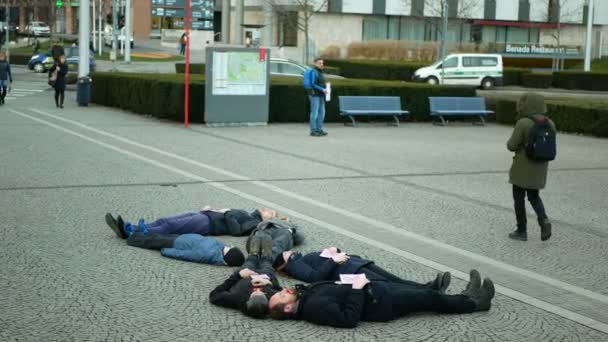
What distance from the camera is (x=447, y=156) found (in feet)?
55.1

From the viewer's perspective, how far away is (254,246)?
756cm

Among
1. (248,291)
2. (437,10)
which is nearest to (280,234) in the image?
(248,291)

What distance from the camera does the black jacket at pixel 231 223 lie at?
901 cm

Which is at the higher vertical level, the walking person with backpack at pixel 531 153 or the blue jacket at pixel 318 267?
the walking person with backpack at pixel 531 153

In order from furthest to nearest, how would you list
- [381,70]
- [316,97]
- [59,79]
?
[381,70] < [59,79] < [316,97]

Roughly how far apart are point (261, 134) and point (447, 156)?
4.51 metres

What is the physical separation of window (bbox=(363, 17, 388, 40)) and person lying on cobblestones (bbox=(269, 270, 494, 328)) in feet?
208

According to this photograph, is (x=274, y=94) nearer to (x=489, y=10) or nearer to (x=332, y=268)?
(x=332, y=268)

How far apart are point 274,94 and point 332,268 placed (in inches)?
633

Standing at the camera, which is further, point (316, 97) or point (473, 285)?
point (316, 97)

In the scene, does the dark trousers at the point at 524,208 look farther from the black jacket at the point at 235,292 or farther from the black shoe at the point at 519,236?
the black jacket at the point at 235,292

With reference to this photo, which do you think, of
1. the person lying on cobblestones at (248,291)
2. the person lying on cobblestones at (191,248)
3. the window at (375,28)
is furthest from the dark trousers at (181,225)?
the window at (375,28)

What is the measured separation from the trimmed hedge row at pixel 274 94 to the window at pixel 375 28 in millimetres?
43945

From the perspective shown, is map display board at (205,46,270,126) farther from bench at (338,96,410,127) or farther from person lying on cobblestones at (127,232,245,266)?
person lying on cobblestones at (127,232,245,266)
